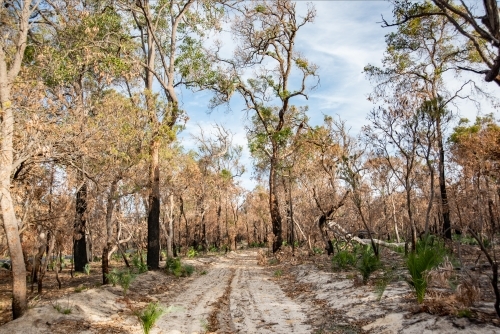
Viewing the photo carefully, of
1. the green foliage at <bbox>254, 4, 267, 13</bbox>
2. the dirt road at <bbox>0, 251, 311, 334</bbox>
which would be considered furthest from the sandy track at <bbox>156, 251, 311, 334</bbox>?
the green foliage at <bbox>254, 4, 267, 13</bbox>

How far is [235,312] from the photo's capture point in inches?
346

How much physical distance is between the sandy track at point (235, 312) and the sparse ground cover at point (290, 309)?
2cm

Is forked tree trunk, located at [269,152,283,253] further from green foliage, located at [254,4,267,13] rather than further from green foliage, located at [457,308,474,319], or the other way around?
green foliage, located at [457,308,474,319]

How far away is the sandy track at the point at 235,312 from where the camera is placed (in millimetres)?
7379

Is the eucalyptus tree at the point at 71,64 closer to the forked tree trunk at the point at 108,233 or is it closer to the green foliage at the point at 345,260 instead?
the forked tree trunk at the point at 108,233

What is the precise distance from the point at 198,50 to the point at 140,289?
12.3m

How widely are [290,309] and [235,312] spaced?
1422 mm

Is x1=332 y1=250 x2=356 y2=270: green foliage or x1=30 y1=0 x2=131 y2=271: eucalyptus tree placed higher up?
x1=30 y1=0 x2=131 y2=271: eucalyptus tree

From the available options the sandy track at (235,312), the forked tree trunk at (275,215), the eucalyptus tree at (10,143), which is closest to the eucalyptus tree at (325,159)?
the forked tree trunk at (275,215)

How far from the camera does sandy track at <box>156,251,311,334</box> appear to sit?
7.38m

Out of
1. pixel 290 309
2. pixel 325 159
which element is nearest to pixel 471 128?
pixel 325 159

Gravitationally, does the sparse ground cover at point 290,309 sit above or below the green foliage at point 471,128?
below

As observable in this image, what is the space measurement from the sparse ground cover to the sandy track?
0.02m

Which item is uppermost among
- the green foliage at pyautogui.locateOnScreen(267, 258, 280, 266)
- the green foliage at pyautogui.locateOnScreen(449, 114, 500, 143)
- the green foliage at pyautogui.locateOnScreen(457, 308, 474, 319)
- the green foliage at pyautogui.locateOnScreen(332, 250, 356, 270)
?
the green foliage at pyautogui.locateOnScreen(449, 114, 500, 143)
